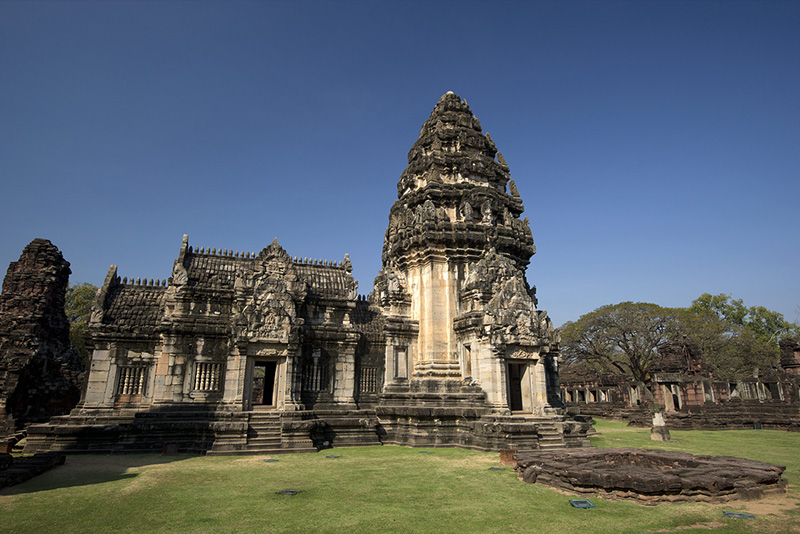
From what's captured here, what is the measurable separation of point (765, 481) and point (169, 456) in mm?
15394

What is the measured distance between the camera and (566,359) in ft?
165

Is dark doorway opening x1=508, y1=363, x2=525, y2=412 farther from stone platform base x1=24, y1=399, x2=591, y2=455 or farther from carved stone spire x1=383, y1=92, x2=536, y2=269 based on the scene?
carved stone spire x1=383, y1=92, x2=536, y2=269

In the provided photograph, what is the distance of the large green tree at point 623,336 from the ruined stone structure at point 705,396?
9.07 m

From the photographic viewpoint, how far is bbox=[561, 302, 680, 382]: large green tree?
4481 centimetres

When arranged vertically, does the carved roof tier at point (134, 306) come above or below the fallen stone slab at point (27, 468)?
above

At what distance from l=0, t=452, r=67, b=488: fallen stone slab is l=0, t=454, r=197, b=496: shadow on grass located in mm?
111

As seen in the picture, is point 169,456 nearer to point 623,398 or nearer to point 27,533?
point 27,533

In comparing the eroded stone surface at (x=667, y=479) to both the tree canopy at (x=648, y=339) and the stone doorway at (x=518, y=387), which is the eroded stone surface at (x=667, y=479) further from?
the tree canopy at (x=648, y=339)

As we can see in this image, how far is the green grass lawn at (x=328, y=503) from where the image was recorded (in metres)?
7.41

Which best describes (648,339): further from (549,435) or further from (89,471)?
(89,471)

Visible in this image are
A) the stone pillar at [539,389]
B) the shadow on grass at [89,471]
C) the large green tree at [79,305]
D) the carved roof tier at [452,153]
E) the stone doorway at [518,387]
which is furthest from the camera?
the large green tree at [79,305]

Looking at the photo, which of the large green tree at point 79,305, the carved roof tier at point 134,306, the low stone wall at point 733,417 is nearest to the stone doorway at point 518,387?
the low stone wall at point 733,417

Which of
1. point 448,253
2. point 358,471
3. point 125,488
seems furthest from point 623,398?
point 125,488

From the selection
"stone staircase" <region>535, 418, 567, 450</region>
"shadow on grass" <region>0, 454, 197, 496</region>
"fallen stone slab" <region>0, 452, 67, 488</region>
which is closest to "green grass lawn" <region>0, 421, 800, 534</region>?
"shadow on grass" <region>0, 454, 197, 496</region>
